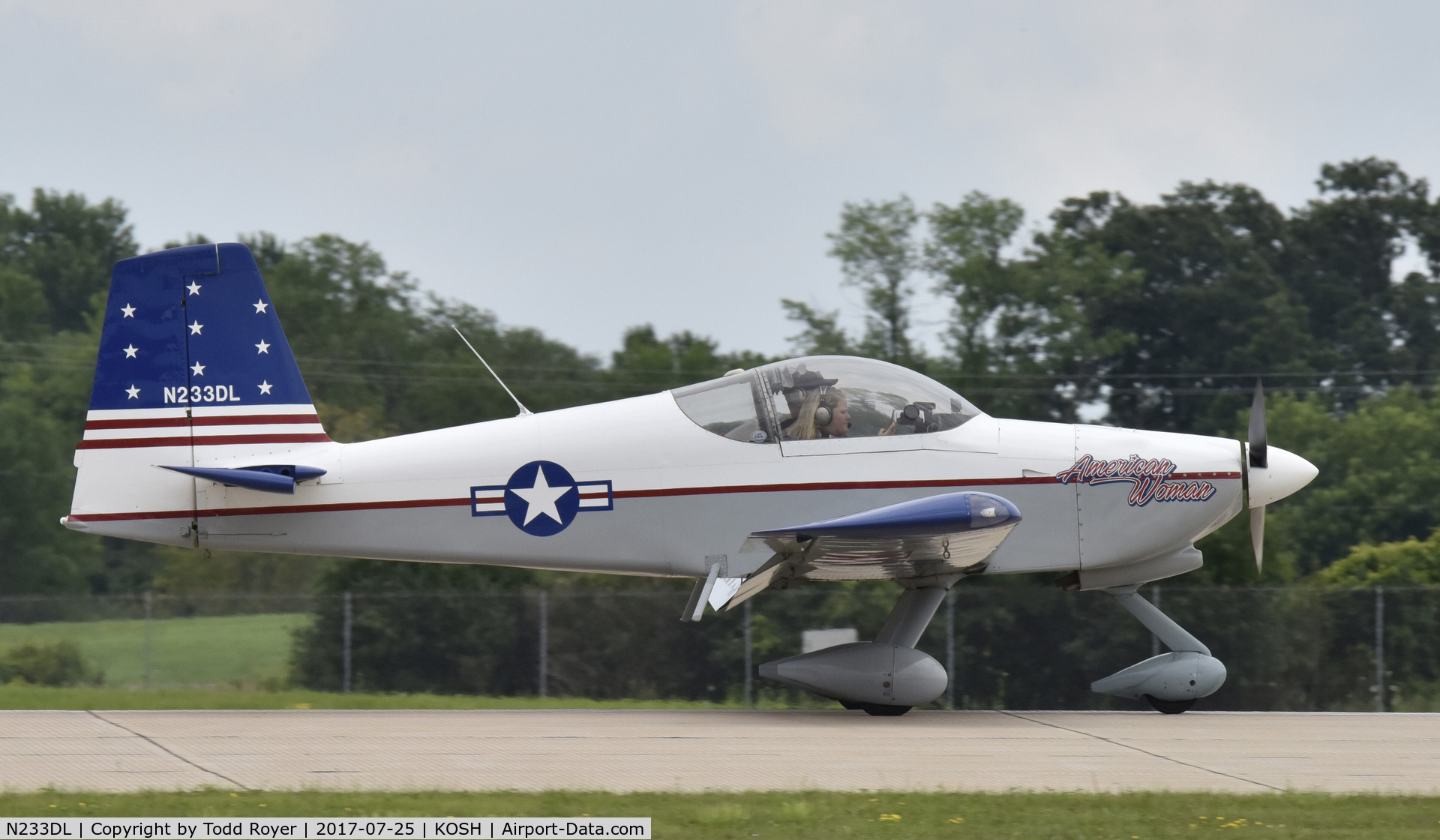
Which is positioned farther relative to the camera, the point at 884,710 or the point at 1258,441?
the point at 1258,441

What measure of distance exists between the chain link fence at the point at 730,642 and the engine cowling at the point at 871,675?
→ 799 centimetres

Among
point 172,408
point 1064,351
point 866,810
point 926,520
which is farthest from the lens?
point 1064,351

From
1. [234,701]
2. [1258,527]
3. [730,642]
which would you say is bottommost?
[730,642]

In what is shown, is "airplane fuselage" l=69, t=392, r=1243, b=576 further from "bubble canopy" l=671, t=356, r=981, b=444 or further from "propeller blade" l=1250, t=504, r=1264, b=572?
"propeller blade" l=1250, t=504, r=1264, b=572

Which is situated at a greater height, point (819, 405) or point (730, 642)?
A: point (819, 405)

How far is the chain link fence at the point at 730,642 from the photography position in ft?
65.1

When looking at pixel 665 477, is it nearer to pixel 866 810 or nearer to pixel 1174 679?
pixel 1174 679

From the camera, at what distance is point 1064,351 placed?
4003 cm

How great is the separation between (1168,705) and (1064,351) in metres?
29.5

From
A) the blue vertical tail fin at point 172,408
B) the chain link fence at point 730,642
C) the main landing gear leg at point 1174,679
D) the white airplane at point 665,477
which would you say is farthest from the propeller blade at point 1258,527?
the chain link fence at point 730,642

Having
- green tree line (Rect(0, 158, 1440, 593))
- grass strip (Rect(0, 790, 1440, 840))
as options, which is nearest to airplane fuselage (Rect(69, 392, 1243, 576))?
grass strip (Rect(0, 790, 1440, 840))

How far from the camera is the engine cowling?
35.0 ft

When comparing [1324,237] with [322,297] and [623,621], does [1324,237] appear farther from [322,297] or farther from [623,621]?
[623,621]

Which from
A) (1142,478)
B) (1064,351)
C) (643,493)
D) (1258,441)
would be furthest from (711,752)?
(1064,351)
